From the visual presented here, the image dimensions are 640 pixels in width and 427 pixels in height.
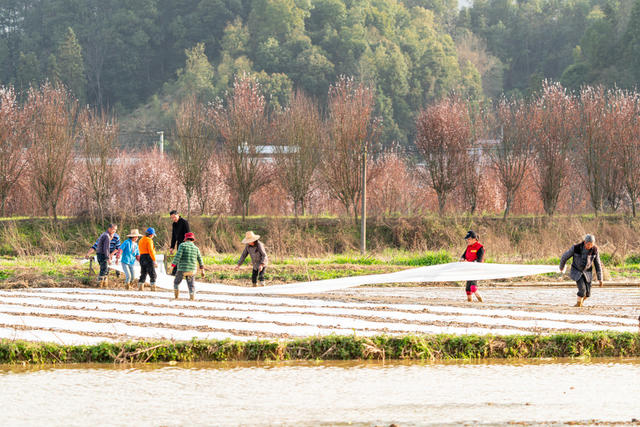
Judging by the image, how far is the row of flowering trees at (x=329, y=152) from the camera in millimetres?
36406

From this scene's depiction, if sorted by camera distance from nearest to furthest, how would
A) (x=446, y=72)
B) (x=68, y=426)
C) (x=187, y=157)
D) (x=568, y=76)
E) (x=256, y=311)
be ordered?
(x=68, y=426), (x=256, y=311), (x=187, y=157), (x=568, y=76), (x=446, y=72)

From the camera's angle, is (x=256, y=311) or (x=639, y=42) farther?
(x=639, y=42)

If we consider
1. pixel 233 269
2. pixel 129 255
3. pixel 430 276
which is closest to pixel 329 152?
pixel 233 269

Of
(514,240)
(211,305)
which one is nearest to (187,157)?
(514,240)

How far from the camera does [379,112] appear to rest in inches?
2852

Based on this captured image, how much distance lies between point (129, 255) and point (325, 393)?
11202mm

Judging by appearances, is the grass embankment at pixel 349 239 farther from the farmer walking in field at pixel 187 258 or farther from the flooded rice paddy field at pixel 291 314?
the farmer walking in field at pixel 187 258

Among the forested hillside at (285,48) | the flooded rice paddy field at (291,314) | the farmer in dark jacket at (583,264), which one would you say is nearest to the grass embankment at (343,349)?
the flooded rice paddy field at (291,314)

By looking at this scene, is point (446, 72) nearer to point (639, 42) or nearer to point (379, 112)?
point (379, 112)

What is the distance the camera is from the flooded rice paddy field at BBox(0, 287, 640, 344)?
12.4 metres

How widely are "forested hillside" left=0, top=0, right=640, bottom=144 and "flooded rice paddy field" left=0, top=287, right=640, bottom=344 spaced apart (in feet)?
175

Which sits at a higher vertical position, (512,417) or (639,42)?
(639,42)

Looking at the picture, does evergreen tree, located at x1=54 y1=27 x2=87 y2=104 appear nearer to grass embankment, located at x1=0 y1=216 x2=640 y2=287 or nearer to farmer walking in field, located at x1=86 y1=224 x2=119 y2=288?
grass embankment, located at x1=0 y1=216 x2=640 y2=287

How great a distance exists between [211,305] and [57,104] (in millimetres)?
22964
